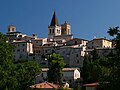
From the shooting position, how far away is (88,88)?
54375mm

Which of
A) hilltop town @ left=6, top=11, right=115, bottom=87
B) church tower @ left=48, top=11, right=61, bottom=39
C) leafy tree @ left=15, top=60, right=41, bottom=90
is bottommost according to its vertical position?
leafy tree @ left=15, top=60, right=41, bottom=90

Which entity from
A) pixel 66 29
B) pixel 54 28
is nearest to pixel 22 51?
pixel 54 28

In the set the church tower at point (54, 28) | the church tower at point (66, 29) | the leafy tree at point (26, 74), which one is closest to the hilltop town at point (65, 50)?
the church tower at point (54, 28)

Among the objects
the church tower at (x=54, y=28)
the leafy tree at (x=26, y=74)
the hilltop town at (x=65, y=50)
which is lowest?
the leafy tree at (x=26, y=74)

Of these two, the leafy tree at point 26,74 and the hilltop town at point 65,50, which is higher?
the hilltop town at point 65,50

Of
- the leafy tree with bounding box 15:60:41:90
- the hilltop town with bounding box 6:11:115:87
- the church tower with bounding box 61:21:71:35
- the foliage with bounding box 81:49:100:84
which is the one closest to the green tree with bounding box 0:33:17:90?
the leafy tree with bounding box 15:60:41:90

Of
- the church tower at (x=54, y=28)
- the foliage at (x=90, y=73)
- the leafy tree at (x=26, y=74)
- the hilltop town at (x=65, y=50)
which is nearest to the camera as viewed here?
the leafy tree at (x=26, y=74)

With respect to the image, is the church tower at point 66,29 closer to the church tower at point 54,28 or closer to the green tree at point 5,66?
the church tower at point 54,28

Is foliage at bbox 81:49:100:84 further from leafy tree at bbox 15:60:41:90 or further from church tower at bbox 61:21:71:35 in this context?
church tower at bbox 61:21:71:35

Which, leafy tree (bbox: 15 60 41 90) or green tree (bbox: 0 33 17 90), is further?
leafy tree (bbox: 15 60 41 90)

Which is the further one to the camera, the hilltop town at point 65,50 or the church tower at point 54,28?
the church tower at point 54,28

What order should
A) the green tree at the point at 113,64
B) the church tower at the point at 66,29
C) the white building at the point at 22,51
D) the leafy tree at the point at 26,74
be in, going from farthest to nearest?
the church tower at the point at 66,29
the white building at the point at 22,51
the leafy tree at the point at 26,74
the green tree at the point at 113,64

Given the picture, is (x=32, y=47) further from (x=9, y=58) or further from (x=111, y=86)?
(x=111, y=86)

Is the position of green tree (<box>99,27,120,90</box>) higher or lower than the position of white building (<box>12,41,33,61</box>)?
lower
